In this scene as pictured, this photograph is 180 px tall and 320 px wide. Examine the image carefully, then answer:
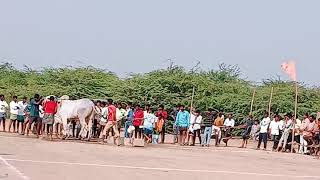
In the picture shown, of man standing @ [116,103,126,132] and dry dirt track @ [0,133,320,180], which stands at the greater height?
man standing @ [116,103,126,132]

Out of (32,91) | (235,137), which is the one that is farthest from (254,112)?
(32,91)

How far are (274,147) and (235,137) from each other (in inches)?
167

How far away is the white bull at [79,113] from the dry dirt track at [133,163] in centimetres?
167

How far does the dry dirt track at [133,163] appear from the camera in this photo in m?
15.2

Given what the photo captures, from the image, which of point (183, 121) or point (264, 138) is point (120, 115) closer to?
point (183, 121)

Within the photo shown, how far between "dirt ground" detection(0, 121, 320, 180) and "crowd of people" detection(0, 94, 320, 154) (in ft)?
3.21

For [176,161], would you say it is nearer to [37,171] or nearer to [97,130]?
[37,171]

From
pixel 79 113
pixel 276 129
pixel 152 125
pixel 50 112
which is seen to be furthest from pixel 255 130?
pixel 50 112

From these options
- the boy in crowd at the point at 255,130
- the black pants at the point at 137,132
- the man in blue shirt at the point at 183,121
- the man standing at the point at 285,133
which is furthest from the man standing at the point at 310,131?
the black pants at the point at 137,132

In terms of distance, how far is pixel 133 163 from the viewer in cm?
1816

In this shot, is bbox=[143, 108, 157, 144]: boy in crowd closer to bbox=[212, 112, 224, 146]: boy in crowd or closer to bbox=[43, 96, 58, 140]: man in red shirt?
bbox=[212, 112, 224, 146]: boy in crowd

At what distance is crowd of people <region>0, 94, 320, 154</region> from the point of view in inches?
1000

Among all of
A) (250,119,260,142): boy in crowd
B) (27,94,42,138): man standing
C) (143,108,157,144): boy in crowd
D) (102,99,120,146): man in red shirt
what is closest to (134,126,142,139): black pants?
(143,108,157,144): boy in crowd

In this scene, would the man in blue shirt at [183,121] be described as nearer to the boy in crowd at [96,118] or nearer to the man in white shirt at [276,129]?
the boy in crowd at [96,118]
